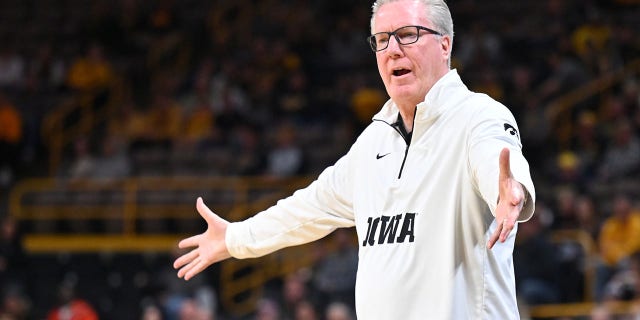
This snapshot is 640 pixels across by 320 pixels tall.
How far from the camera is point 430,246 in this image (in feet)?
11.6

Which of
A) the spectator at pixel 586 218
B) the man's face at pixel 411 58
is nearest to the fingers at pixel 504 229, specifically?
the man's face at pixel 411 58

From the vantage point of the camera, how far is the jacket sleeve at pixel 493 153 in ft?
10.5

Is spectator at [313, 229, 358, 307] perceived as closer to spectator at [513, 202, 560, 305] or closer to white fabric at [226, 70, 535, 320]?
spectator at [513, 202, 560, 305]

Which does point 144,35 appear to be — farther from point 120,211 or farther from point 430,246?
point 430,246

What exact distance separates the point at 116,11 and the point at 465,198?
15.8 metres

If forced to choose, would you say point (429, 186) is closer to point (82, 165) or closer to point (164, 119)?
point (82, 165)

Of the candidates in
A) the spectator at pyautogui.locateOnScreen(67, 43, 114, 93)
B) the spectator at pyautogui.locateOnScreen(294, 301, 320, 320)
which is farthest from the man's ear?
the spectator at pyautogui.locateOnScreen(67, 43, 114, 93)

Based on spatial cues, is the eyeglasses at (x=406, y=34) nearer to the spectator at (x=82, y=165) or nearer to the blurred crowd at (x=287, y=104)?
the blurred crowd at (x=287, y=104)

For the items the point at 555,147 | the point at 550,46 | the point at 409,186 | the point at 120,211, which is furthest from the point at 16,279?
the point at 409,186

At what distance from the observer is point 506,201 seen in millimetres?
3102

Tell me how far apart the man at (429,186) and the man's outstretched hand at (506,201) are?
5 cm

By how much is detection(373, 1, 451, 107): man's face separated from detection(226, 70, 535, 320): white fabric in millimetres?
67

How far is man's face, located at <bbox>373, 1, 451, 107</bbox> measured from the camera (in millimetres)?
3729

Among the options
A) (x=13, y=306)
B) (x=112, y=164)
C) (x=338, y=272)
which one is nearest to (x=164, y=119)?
(x=112, y=164)
